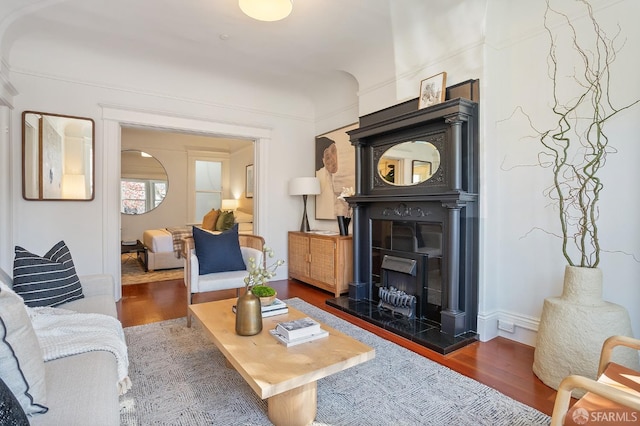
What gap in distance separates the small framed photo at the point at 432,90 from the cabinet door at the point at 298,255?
2250 millimetres

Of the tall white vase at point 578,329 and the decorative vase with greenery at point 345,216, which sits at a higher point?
the decorative vase with greenery at point 345,216

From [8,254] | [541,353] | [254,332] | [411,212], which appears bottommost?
[541,353]

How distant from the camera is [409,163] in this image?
314cm

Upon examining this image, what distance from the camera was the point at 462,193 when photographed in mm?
2623

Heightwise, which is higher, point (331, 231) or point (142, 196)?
point (142, 196)

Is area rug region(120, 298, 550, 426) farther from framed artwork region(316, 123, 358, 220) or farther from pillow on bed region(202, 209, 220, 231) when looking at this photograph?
pillow on bed region(202, 209, 220, 231)

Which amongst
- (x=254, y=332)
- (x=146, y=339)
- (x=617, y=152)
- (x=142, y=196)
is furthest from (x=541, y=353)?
(x=142, y=196)

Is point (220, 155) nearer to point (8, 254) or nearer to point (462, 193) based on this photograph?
point (8, 254)

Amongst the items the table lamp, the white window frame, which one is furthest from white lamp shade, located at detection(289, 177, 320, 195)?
the white window frame

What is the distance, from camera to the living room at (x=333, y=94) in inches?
98.0

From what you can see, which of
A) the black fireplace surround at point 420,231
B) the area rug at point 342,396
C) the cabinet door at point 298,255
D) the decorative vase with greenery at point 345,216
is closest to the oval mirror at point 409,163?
the black fireplace surround at point 420,231

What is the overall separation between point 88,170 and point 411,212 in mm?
Answer: 3388

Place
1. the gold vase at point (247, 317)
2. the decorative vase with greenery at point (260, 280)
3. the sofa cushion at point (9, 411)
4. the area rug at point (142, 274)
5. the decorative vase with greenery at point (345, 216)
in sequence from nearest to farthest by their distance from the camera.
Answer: the sofa cushion at point (9, 411)
the gold vase at point (247, 317)
the decorative vase with greenery at point (260, 280)
the decorative vase with greenery at point (345, 216)
the area rug at point (142, 274)

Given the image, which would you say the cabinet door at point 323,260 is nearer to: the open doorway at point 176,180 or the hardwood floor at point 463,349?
the hardwood floor at point 463,349
